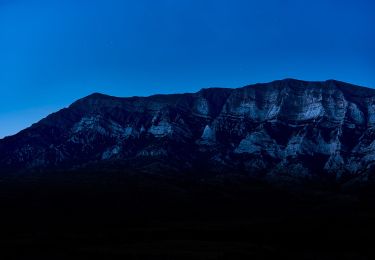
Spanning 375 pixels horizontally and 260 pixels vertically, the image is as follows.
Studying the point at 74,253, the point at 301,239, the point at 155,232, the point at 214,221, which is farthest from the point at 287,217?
the point at 74,253

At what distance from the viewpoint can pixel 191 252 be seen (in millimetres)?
135250

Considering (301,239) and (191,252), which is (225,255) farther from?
(301,239)

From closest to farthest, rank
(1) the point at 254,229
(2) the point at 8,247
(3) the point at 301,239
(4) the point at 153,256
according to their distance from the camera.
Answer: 1. (4) the point at 153,256
2. (2) the point at 8,247
3. (3) the point at 301,239
4. (1) the point at 254,229

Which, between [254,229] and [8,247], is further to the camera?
[254,229]

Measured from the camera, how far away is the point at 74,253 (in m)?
134

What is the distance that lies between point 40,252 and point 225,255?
46.3m

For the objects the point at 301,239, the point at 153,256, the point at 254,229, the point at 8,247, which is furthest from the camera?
the point at 254,229

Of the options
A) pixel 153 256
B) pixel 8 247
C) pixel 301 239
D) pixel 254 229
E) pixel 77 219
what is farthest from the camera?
pixel 77 219

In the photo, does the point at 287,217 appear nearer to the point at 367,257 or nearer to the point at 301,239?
the point at 301,239

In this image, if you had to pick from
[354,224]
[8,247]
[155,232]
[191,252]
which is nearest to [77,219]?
[155,232]

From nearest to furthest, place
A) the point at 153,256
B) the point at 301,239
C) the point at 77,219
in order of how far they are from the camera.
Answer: the point at 153,256 < the point at 301,239 < the point at 77,219

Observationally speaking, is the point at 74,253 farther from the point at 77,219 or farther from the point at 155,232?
the point at 77,219

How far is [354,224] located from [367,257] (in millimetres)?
47131

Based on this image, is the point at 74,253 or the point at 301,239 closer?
the point at 74,253
